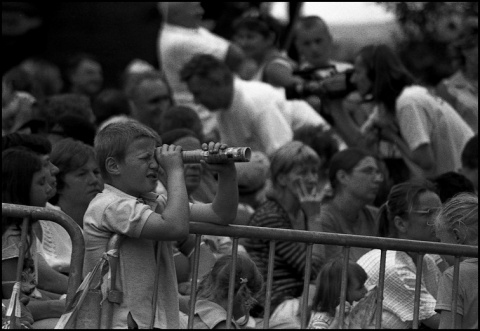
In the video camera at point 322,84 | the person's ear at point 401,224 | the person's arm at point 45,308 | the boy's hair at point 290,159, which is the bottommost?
the person's arm at point 45,308

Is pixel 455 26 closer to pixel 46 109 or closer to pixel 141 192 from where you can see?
pixel 46 109

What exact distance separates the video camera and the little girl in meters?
3.07

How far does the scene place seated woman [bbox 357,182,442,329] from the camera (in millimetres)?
6238

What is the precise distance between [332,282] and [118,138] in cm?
170

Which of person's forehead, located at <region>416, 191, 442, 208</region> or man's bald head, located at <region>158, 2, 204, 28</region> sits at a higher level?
man's bald head, located at <region>158, 2, 204, 28</region>

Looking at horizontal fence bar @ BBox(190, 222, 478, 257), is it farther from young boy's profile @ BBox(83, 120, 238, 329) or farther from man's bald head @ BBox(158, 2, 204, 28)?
man's bald head @ BBox(158, 2, 204, 28)

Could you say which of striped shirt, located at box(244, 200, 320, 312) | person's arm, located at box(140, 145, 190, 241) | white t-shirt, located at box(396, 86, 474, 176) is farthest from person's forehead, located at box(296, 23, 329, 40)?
person's arm, located at box(140, 145, 190, 241)

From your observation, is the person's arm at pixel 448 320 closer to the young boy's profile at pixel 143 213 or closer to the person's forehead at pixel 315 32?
the young boy's profile at pixel 143 213

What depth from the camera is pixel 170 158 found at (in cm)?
503

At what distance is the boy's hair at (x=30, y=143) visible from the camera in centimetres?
663

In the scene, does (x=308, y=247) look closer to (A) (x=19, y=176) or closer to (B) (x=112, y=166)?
(B) (x=112, y=166)

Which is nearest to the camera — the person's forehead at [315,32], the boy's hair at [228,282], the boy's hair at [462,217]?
the boy's hair at [462,217]

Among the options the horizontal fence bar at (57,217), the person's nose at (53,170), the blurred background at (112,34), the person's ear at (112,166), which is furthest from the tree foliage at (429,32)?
the horizontal fence bar at (57,217)

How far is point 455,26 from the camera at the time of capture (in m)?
11.6
